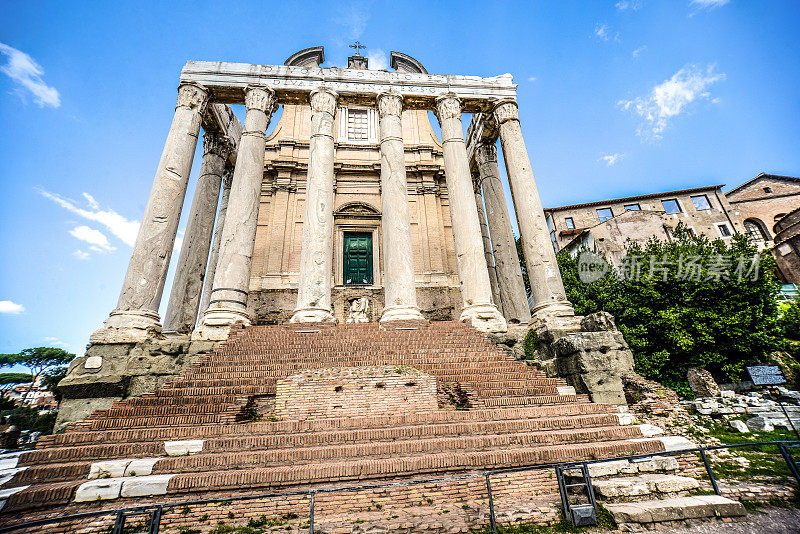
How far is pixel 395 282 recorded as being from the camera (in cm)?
1116

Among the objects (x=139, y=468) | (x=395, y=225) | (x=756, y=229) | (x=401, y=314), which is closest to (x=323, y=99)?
(x=395, y=225)

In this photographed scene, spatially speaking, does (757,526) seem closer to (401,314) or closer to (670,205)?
(401,314)

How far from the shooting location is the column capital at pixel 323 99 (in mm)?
13297

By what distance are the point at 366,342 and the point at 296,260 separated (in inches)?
366

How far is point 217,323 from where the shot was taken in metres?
9.73

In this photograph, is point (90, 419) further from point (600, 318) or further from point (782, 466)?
point (782, 466)

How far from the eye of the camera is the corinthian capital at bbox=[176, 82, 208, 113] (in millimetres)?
12414

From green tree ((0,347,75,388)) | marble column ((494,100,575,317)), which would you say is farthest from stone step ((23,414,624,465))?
green tree ((0,347,75,388))

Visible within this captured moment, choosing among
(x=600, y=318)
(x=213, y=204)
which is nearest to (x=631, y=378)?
(x=600, y=318)

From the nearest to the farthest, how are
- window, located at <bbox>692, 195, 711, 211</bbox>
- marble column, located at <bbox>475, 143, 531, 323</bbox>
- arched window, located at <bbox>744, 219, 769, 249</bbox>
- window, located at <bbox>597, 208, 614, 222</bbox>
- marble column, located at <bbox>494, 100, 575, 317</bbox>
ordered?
marble column, located at <bbox>494, 100, 575, 317</bbox>
marble column, located at <bbox>475, 143, 531, 323</bbox>
window, located at <bbox>692, 195, 711, 211</bbox>
window, located at <bbox>597, 208, 614, 222</bbox>
arched window, located at <bbox>744, 219, 769, 249</bbox>

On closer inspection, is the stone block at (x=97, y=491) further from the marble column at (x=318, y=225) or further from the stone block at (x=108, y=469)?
the marble column at (x=318, y=225)

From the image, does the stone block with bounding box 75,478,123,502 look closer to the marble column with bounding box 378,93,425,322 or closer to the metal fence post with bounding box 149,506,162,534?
the metal fence post with bounding box 149,506,162,534

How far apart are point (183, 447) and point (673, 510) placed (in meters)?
6.39

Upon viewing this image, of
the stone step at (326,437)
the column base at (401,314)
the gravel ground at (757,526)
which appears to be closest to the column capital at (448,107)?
the column base at (401,314)
